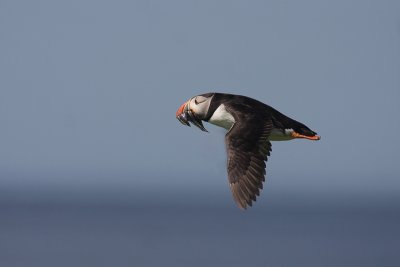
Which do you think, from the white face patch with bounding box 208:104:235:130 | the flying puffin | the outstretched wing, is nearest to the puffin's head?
the flying puffin

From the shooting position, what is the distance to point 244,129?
14.9 m

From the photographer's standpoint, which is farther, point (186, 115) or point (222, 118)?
point (186, 115)

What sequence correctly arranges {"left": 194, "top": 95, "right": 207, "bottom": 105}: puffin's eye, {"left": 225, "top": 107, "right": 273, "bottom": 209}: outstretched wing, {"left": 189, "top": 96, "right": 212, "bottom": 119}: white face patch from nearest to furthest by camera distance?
{"left": 225, "top": 107, "right": 273, "bottom": 209}: outstretched wing → {"left": 189, "top": 96, "right": 212, "bottom": 119}: white face patch → {"left": 194, "top": 95, "right": 207, "bottom": 105}: puffin's eye

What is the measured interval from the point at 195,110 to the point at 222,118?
0.85 meters

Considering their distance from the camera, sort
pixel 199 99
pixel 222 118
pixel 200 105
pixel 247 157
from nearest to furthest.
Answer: pixel 247 157
pixel 222 118
pixel 200 105
pixel 199 99

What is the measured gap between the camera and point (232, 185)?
1445 centimetres

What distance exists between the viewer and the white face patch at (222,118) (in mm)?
15539

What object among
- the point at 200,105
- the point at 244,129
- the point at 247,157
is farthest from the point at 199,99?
the point at 247,157

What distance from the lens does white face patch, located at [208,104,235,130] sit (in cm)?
1554

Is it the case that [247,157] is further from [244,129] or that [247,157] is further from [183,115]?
[183,115]

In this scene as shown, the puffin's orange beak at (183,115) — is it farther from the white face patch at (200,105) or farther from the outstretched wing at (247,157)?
the outstretched wing at (247,157)

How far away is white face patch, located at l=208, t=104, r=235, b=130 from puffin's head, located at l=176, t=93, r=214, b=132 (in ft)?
0.87

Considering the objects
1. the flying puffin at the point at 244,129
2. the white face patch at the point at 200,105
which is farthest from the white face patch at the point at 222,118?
the white face patch at the point at 200,105

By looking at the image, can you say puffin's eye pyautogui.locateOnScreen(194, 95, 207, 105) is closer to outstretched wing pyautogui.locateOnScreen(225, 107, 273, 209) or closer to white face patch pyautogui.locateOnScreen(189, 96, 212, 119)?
white face patch pyautogui.locateOnScreen(189, 96, 212, 119)
